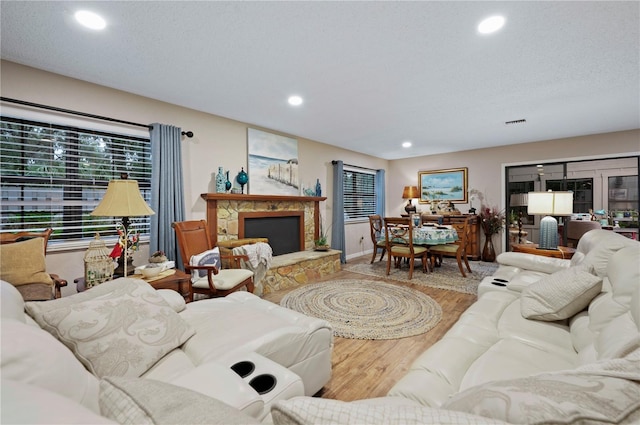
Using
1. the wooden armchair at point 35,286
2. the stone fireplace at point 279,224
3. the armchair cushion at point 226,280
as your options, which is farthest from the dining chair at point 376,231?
the wooden armchair at point 35,286

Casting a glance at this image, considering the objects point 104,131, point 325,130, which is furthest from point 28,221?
point 325,130

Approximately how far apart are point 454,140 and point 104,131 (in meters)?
5.37

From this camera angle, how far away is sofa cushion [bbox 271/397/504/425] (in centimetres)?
43

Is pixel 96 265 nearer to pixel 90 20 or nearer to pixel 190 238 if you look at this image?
pixel 190 238

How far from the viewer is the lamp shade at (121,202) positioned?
2107mm

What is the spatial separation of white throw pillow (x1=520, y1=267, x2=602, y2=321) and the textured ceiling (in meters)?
1.69

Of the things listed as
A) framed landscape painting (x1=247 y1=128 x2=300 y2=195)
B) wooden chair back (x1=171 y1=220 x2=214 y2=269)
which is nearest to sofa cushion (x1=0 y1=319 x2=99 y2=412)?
wooden chair back (x1=171 y1=220 x2=214 y2=269)

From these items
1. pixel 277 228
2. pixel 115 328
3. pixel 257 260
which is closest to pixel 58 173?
pixel 257 260

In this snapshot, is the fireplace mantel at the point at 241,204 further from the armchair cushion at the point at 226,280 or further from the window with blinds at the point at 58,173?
the armchair cushion at the point at 226,280

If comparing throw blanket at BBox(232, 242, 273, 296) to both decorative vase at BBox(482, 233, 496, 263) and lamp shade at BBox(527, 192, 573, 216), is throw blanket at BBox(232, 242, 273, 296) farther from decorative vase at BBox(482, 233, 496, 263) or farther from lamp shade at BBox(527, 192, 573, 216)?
decorative vase at BBox(482, 233, 496, 263)

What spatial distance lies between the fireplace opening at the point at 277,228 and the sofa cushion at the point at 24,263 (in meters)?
2.12

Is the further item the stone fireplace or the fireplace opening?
the fireplace opening

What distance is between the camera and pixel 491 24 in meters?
1.91

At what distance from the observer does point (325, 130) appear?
4.57 meters
